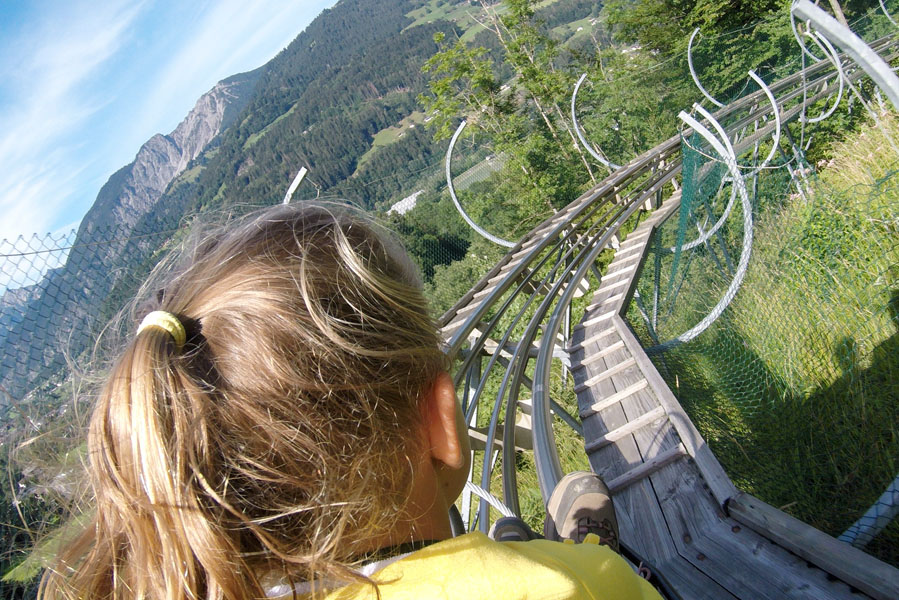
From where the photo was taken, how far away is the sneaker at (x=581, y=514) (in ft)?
4.90

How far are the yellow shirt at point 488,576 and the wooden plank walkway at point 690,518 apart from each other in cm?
99

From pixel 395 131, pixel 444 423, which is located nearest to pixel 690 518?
pixel 444 423

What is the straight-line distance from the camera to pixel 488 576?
713 millimetres

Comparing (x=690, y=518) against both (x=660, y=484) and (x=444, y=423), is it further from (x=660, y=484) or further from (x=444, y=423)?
(x=444, y=423)

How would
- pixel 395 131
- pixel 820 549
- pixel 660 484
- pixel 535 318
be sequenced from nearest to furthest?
pixel 820 549, pixel 660 484, pixel 535 318, pixel 395 131

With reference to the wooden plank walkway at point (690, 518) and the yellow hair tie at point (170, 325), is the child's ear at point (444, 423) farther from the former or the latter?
the wooden plank walkway at point (690, 518)

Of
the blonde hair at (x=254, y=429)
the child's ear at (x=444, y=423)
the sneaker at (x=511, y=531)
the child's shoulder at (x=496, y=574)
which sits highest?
the blonde hair at (x=254, y=429)

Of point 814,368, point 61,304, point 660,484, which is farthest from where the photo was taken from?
point 61,304

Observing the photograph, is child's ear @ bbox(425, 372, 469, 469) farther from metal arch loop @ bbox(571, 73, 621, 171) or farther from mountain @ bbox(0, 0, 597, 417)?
metal arch loop @ bbox(571, 73, 621, 171)

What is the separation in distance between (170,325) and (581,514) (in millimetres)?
1169

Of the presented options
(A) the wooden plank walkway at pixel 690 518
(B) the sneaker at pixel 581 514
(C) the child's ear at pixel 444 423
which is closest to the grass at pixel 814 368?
(A) the wooden plank walkway at pixel 690 518

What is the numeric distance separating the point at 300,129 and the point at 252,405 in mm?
106902

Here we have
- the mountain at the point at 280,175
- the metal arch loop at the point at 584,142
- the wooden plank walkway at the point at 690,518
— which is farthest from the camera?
the metal arch loop at the point at 584,142

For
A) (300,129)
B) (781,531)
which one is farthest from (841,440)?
(300,129)
